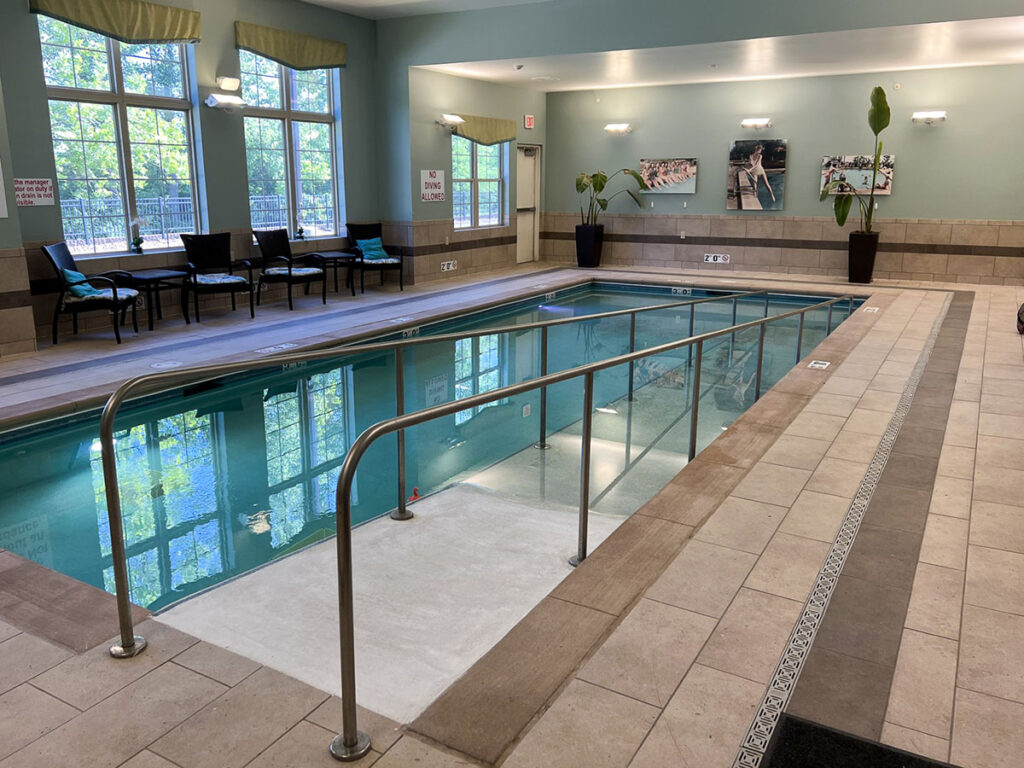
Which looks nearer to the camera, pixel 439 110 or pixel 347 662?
pixel 347 662

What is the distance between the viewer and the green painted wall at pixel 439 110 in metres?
10.8

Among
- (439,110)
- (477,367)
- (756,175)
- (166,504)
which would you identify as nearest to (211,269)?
(477,367)

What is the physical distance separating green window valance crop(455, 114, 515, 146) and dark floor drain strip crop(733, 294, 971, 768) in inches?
353

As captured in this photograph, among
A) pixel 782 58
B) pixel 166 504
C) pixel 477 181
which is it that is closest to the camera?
pixel 166 504

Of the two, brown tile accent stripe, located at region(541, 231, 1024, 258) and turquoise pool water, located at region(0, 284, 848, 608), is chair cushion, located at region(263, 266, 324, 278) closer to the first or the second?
turquoise pool water, located at region(0, 284, 848, 608)

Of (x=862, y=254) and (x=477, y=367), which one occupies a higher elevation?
(x=862, y=254)

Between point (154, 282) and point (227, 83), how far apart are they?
238 cm

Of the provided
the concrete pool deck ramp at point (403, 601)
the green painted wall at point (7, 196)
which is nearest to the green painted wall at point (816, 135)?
the green painted wall at point (7, 196)

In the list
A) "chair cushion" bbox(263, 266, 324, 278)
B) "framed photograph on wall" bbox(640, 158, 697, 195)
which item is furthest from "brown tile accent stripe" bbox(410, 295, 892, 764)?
"framed photograph on wall" bbox(640, 158, 697, 195)

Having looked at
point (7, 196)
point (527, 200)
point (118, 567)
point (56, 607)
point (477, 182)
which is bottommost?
point (56, 607)

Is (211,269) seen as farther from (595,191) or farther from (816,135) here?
(816,135)

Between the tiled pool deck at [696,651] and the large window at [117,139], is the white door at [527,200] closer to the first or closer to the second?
the large window at [117,139]

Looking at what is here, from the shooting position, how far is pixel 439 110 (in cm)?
1125

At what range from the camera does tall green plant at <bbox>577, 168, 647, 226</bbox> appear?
13.1 meters
